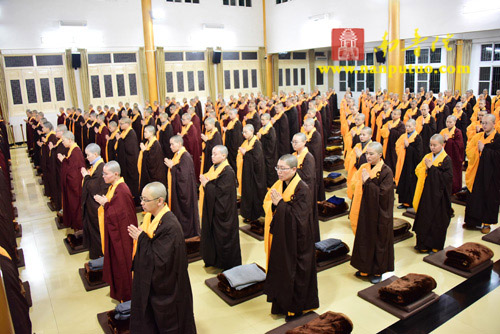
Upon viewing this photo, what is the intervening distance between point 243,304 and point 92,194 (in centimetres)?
268

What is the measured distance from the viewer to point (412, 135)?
8312 millimetres

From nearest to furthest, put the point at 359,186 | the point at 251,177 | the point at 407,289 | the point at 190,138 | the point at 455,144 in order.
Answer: the point at 407,289, the point at 359,186, the point at 251,177, the point at 455,144, the point at 190,138

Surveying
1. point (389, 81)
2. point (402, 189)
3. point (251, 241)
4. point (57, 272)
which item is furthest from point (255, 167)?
point (389, 81)

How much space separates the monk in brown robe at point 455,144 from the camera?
8741 millimetres

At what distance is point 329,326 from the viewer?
4.12m

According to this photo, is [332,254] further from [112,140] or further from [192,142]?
[112,140]

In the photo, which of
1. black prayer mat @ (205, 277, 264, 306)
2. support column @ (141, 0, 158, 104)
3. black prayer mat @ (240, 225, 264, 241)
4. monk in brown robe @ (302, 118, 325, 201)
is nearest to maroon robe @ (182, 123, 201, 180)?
black prayer mat @ (240, 225, 264, 241)

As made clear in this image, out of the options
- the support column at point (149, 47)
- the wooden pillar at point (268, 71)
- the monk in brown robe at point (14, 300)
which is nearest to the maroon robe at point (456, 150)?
the monk in brown robe at point (14, 300)

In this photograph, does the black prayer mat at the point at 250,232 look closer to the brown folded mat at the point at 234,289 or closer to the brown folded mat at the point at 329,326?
the brown folded mat at the point at 234,289

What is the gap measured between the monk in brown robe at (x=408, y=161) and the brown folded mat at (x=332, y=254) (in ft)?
9.25

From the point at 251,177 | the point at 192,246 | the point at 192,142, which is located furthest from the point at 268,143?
the point at 192,246

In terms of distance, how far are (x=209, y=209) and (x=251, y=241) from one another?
71.0 inches

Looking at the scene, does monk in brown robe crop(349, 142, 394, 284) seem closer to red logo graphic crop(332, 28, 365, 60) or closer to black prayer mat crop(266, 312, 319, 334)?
black prayer mat crop(266, 312, 319, 334)

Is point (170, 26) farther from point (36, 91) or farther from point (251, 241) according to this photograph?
point (251, 241)
